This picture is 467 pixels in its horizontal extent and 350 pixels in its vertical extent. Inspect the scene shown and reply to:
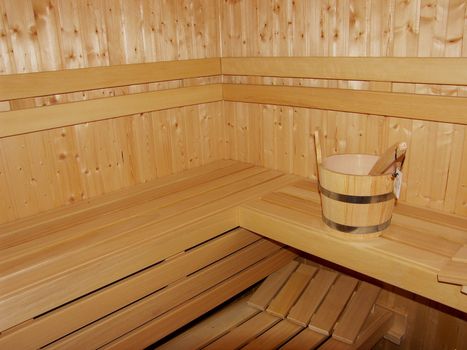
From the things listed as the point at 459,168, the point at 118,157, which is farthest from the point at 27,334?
the point at 459,168

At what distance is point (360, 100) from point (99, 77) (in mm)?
1450

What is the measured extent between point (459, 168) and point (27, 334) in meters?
2.05

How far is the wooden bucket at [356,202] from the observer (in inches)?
70.5

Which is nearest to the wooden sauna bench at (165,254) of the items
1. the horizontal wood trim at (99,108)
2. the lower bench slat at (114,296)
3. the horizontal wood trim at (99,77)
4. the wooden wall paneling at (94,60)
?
the lower bench slat at (114,296)

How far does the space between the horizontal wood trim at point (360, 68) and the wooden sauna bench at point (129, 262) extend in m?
0.68

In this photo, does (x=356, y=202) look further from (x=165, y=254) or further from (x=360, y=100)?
(x=165, y=254)

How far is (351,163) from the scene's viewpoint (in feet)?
7.20

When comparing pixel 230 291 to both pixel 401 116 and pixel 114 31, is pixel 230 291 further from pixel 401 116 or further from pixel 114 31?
pixel 114 31

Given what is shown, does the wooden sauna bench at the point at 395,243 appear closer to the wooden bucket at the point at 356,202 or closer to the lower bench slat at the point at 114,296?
the wooden bucket at the point at 356,202

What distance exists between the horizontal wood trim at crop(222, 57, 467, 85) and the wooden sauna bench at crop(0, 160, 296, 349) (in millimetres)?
683

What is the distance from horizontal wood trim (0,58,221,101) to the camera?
219cm

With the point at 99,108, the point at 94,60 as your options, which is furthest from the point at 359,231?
the point at 94,60

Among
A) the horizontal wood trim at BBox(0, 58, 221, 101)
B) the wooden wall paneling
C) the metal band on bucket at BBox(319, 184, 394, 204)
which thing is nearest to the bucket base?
the metal band on bucket at BBox(319, 184, 394, 204)

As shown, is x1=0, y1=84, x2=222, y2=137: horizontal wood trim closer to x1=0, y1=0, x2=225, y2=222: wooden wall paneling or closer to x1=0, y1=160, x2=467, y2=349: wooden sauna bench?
x1=0, y1=0, x2=225, y2=222: wooden wall paneling
